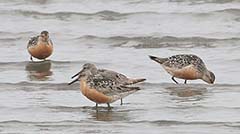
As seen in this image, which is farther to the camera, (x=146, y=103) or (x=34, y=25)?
(x=34, y=25)

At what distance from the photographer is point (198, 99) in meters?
10.7

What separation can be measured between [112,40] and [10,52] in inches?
69.6

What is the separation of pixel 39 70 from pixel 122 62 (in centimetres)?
124

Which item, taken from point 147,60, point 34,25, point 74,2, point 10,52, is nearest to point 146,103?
point 147,60

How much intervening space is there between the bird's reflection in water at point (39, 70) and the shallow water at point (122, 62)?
16 mm

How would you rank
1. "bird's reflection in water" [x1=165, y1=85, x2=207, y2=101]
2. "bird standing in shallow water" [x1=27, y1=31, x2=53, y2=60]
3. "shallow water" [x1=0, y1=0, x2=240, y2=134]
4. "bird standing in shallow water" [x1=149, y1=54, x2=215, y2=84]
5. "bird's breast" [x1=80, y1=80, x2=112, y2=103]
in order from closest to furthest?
"shallow water" [x1=0, y1=0, x2=240, y2=134], "bird's breast" [x1=80, y1=80, x2=112, y2=103], "bird's reflection in water" [x1=165, y1=85, x2=207, y2=101], "bird standing in shallow water" [x1=149, y1=54, x2=215, y2=84], "bird standing in shallow water" [x1=27, y1=31, x2=53, y2=60]

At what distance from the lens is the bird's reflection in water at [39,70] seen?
12508 millimetres

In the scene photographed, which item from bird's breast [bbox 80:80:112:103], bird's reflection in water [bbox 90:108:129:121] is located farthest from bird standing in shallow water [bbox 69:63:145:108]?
bird's reflection in water [bbox 90:108:129:121]

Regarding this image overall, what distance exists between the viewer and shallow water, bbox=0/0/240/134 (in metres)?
9.54

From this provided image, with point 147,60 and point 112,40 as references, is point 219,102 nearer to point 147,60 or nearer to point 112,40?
point 147,60

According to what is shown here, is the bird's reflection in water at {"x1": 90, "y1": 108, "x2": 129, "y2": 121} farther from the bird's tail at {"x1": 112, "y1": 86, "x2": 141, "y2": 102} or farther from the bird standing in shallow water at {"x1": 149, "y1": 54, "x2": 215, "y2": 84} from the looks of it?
the bird standing in shallow water at {"x1": 149, "y1": 54, "x2": 215, "y2": 84}

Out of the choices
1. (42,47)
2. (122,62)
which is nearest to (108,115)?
(122,62)

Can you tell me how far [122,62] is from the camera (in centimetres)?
1313

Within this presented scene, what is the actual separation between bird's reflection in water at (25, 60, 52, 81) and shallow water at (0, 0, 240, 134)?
0.02 meters
